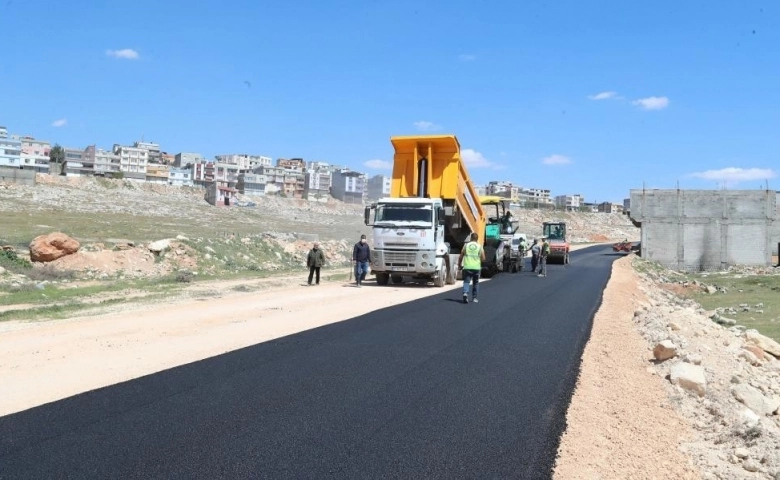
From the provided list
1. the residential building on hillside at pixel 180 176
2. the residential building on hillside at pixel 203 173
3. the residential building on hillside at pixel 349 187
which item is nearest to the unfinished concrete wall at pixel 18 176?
the residential building on hillside at pixel 180 176

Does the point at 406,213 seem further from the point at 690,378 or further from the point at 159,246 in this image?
the point at 690,378

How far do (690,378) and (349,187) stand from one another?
14806cm

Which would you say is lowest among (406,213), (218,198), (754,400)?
(754,400)

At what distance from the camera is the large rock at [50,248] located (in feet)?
73.9

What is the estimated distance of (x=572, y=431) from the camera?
5.79 metres

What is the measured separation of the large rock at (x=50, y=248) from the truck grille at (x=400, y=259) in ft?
37.9

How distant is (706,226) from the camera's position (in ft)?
152

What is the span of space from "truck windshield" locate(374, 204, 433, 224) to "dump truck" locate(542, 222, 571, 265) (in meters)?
20.5

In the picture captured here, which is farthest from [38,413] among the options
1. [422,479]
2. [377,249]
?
[377,249]

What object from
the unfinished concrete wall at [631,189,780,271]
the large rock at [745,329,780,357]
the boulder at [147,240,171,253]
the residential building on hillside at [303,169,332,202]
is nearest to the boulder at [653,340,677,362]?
the large rock at [745,329,780,357]

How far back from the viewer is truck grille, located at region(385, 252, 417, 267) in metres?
20.1

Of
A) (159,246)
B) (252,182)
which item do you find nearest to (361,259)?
(159,246)

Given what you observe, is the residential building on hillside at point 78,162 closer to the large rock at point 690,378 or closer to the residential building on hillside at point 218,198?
the residential building on hillside at point 218,198

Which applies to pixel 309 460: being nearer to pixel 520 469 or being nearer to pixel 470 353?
pixel 520 469
